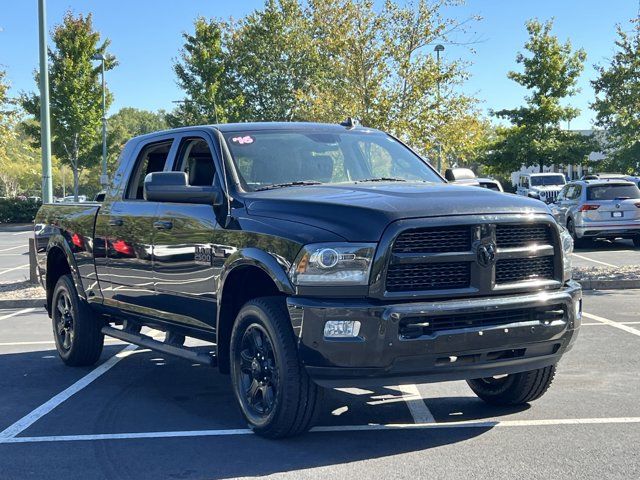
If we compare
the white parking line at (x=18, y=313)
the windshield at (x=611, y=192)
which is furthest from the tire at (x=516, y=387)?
the windshield at (x=611, y=192)

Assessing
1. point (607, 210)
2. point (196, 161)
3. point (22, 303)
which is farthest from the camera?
point (607, 210)

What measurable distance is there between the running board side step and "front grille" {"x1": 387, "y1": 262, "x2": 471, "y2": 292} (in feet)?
5.44

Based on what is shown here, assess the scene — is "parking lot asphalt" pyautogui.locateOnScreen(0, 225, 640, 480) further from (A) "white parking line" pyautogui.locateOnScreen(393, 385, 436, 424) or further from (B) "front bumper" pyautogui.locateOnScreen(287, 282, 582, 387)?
(B) "front bumper" pyautogui.locateOnScreen(287, 282, 582, 387)

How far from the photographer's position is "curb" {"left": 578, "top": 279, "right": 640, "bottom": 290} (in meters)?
12.7

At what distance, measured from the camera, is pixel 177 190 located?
5.54 m

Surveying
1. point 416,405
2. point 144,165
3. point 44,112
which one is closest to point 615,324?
point 416,405

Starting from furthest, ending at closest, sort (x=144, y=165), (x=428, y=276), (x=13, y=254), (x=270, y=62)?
1. (x=270, y=62)
2. (x=13, y=254)
3. (x=144, y=165)
4. (x=428, y=276)

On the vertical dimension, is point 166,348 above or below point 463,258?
below

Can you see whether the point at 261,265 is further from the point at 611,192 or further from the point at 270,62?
the point at 270,62

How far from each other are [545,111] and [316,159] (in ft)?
134

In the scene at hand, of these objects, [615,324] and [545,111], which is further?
[545,111]

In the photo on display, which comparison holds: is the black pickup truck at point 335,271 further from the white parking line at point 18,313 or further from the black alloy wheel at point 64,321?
the white parking line at point 18,313

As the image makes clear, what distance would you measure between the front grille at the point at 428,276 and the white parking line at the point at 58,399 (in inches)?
111

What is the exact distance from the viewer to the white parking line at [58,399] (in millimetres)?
5613
